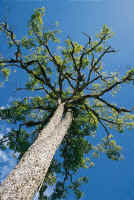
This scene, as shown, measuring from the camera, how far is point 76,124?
9562mm

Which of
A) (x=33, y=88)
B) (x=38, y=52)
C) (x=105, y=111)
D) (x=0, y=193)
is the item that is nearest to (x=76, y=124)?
(x=105, y=111)

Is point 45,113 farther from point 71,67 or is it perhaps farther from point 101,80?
point 101,80

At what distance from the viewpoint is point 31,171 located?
3258mm

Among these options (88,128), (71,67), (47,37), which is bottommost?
(88,128)

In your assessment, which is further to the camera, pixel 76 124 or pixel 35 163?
pixel 76 124

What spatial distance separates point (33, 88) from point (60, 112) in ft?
15.8

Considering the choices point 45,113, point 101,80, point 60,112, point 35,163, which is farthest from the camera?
point 45,113

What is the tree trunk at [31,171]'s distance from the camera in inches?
108

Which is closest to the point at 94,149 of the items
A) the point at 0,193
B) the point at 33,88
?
the point at 33,88

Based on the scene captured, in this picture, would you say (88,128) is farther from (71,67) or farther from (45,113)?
(71,67)

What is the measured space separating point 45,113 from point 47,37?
550cm

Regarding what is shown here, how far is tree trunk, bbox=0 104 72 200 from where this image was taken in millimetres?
2732

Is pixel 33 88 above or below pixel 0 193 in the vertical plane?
above

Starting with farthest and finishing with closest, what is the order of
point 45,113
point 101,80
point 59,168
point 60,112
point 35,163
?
point 45,113, point 101,80, point 59,168, point 60,112, point 35,163
